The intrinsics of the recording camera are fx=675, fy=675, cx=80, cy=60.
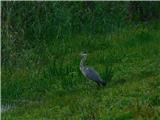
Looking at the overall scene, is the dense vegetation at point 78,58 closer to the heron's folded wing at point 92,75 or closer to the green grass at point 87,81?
the green grass at point 87,81

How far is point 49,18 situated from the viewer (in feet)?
66.4

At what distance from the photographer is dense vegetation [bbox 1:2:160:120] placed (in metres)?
14.1

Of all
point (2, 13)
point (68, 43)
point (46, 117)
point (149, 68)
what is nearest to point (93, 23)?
point (68, 43)

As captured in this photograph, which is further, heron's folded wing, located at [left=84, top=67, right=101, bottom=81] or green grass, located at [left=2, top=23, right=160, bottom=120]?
heron's folded wing, located at [left=84, top=67, right=101, bottom=81]

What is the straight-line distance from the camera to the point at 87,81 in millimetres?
17188

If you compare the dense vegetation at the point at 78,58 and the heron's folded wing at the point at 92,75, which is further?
the heron's folded wing at the point at 92,75

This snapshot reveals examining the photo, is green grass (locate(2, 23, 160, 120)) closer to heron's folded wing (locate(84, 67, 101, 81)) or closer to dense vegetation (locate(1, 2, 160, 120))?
dense vegetation (locate(1, 2, 160, 120))

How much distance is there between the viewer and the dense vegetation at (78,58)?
46.3 ft

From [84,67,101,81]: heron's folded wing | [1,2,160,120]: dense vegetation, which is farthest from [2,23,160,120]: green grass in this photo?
[84,67,101,81]: heron's folded wing

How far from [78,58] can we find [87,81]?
2.05 meters

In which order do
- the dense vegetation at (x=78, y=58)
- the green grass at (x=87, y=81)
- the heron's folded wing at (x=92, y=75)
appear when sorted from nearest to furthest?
the green grass at (x=87, y=81) → the dense vegetation at (x=78, y=58) → the heron's folded wing at (x=92, y=75)

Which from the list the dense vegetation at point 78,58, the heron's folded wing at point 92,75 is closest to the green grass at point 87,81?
the dense vegetation at point 78,58

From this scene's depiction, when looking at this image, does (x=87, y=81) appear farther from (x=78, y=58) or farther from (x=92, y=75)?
(x=78, y=58)

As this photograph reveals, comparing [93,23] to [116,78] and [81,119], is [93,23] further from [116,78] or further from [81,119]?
[81,119]
